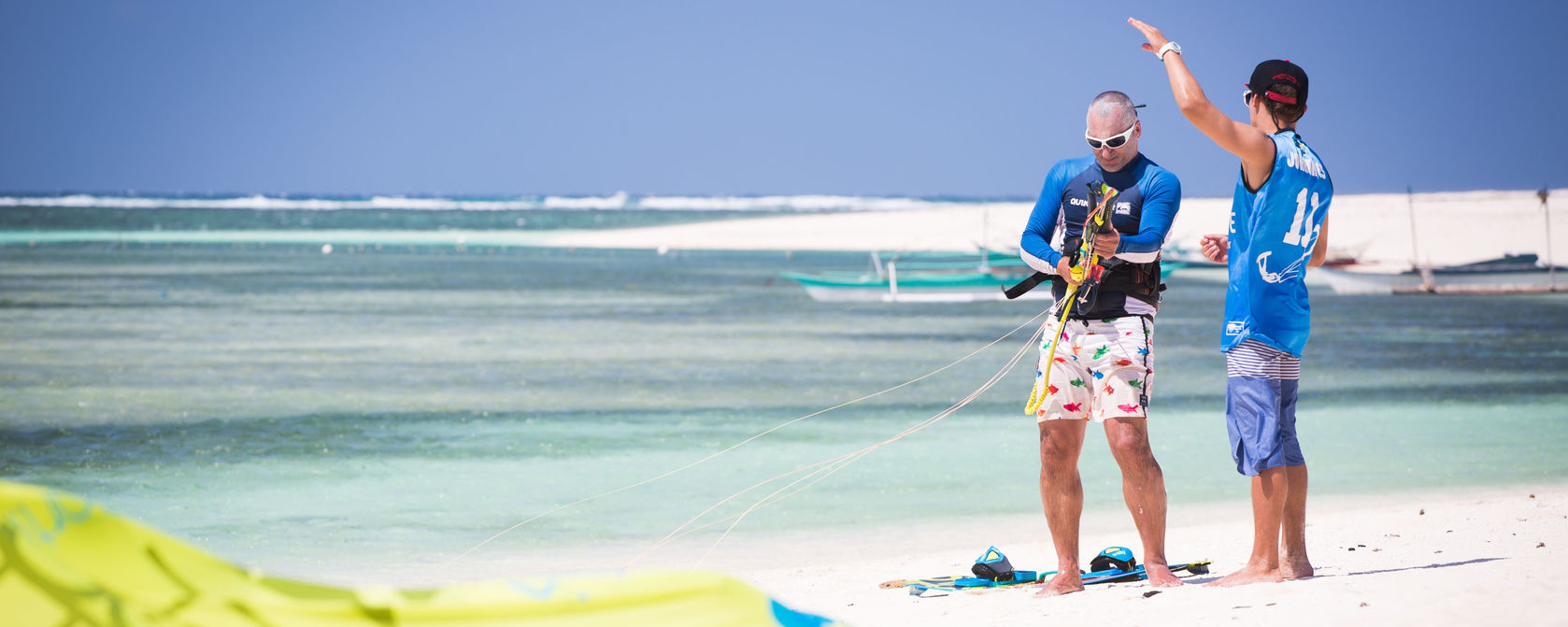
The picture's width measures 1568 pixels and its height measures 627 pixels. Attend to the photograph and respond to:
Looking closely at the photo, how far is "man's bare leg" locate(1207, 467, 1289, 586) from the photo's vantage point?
433 centimetres

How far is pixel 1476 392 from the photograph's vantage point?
456 inches

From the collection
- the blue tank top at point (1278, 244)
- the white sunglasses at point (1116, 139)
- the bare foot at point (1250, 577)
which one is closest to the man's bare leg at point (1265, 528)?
the bare foot at point (1250, 577)

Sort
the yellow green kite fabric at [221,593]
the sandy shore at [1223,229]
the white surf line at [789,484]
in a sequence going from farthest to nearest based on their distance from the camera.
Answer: the sandy shore at [1223,229] < the white surf line at [789,484] < the yellow green kite fabric at [221,593]

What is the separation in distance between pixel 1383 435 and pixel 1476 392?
Result: 2937 millimetres

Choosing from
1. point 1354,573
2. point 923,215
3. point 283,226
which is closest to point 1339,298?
point 1354,573

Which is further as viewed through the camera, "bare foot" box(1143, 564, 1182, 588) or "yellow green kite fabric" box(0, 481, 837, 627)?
"bare foot" box(1143, 564, 1182, 588)

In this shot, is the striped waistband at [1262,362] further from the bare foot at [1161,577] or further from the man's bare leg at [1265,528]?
the bare foot at [1161,577]

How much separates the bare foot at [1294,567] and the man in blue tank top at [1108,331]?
1.26ft

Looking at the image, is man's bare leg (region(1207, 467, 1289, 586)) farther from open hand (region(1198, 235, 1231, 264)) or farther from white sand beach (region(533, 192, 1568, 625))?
open hand (region(1198, 235, 1231, 264))

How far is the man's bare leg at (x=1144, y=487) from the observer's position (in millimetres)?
4465

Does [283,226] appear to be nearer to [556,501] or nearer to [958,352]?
[958,352]

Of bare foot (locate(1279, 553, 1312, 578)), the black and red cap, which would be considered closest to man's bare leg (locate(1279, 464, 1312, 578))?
bare foot (locate(1279, 553, 1312, 578))

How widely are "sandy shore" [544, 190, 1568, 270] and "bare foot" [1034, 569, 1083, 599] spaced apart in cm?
2489

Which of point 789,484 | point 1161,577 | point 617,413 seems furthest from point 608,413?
point 1161,577
